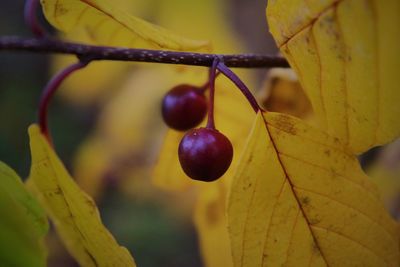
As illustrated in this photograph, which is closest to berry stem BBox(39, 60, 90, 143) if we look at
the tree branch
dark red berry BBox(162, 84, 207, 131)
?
the tree branch

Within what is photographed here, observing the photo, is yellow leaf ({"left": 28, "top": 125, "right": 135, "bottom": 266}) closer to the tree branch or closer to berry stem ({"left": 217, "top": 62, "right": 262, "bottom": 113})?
the tree branch

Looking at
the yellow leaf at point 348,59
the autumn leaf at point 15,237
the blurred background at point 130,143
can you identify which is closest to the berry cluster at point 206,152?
the yellow leaf at point 348,59

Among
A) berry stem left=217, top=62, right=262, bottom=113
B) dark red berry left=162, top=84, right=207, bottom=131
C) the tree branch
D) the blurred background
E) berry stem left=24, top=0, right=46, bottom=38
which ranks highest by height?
berry stem left=24, top=0, right=46, bottom=38

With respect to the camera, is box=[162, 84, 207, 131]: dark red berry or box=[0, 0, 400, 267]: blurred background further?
box=[0, 0, 400, 267]: blurred background

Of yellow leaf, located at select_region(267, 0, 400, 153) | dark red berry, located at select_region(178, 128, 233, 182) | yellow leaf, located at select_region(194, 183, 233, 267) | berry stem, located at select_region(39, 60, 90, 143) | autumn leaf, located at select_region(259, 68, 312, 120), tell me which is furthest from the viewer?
autumn leaf, located at select_region(259, 68, 312, 120)

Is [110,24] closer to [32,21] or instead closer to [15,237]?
[32,21]

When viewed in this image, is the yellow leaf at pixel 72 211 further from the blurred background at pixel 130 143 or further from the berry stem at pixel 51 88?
the blurred background at pixel 130 143
